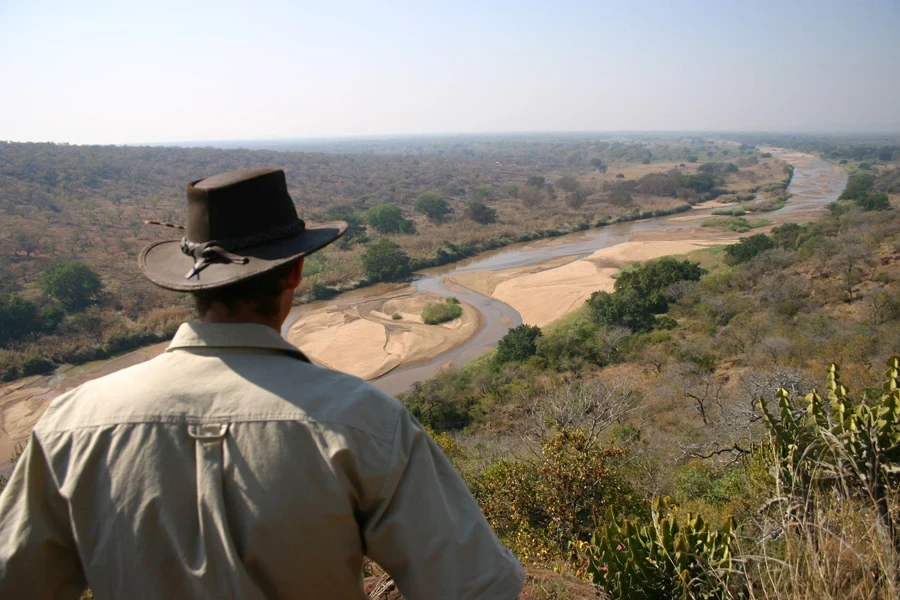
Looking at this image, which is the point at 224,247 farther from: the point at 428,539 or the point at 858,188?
the point at 858,188

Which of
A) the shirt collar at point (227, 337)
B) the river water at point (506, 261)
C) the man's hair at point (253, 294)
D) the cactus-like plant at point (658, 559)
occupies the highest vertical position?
the man's hair at point (253, 294)

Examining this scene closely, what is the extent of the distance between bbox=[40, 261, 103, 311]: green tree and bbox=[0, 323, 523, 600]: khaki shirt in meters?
25.4

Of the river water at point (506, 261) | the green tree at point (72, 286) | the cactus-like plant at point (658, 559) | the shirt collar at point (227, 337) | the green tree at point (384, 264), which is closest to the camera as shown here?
the shirt collar at point (227, 337)

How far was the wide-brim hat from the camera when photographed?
1.21 metres

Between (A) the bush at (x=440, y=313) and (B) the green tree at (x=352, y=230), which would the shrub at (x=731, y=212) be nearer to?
(B) the green tree at (x=352, y=230)

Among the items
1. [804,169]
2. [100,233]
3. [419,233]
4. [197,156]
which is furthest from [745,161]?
[100,233]

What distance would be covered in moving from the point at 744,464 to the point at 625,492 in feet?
4.12

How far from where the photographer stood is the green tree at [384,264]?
27.9m

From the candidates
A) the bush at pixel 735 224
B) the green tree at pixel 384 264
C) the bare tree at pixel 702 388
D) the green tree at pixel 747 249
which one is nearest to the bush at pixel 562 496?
the bare tree at pixel 702 388

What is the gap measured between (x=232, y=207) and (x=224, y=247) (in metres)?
0.09

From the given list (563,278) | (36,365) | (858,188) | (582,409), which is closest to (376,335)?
(563,278)

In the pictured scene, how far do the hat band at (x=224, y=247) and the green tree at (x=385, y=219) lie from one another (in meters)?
37.2

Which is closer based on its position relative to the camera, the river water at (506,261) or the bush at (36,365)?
the bush at (36,365)

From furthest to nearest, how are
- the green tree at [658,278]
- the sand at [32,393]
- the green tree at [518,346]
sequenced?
1. the green tree at [658,278]
2. the green tree at [518,346]
3. the sand at [32,393]
